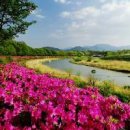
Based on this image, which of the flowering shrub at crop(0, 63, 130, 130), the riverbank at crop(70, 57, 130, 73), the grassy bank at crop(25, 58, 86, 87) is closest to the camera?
the flowering shrub at crop(0, 63, 130, 130)

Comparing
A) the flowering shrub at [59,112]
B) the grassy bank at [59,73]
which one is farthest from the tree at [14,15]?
the flowering shrub at [59,112]

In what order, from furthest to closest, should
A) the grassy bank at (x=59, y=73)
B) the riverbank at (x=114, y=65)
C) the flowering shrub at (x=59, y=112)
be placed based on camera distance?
1. the riverbank at (x=114, y=65)
2. the grassy bank at (x=59, y=73)
3. the flowering shrub at (x=59, y=112)

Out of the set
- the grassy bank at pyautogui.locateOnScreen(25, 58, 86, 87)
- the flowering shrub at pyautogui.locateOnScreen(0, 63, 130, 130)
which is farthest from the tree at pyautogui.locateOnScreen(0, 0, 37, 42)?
the flowering shrub at pyautogui.locateOnScreen(0, 63, 130, 130)

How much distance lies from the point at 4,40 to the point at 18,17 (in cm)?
315

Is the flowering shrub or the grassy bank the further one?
the grassy bank

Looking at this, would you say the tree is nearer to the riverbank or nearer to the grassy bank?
the grassy bank

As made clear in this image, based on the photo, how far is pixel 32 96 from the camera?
5848mm

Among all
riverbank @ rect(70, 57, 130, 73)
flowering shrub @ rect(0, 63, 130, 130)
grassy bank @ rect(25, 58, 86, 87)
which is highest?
flowering shrub @ rect(0, 63, 130, 130)

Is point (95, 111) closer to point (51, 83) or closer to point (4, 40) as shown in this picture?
point (51, 83)

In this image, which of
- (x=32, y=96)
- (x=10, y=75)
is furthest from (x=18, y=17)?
(x=32, y=96)

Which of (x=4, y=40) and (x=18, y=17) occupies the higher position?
(x=18, y=17)

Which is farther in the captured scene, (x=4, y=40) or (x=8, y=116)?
(x=4, y=40)

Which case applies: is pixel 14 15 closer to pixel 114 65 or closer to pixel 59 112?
pixel 59 112

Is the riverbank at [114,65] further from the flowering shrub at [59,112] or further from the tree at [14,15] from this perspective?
the flowering shrub at [59,112]
